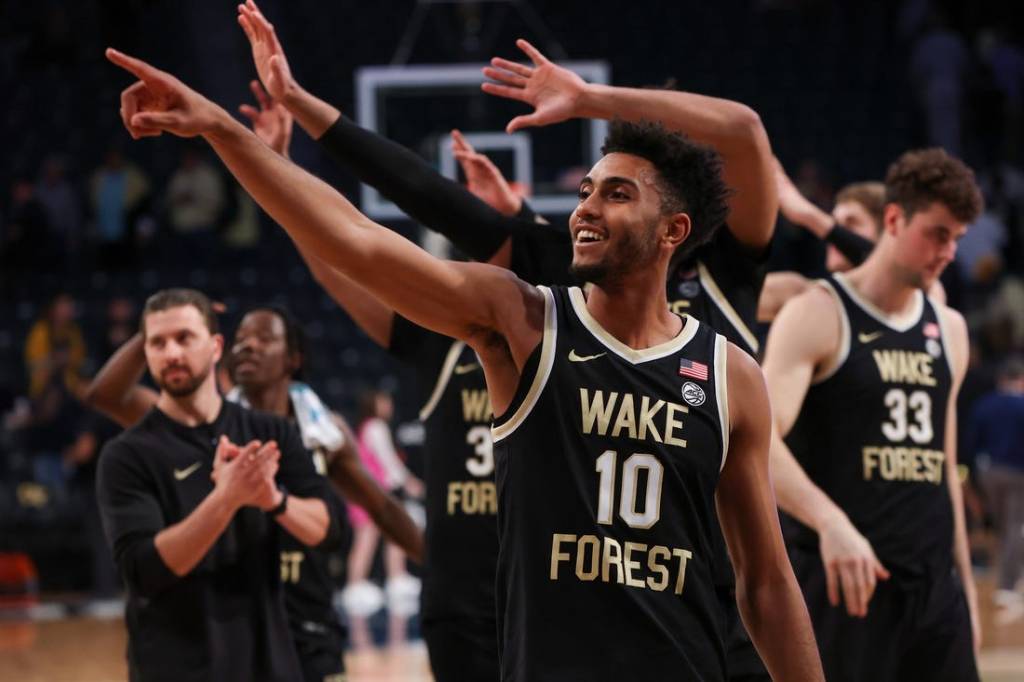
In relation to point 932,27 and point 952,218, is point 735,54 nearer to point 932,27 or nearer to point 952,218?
point 932,27

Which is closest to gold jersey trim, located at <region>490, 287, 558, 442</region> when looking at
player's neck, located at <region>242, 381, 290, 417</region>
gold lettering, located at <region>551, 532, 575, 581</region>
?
gold lettering, located at <region>551, 532, 575, 581</region>

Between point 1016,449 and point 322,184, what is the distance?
11.4 meters

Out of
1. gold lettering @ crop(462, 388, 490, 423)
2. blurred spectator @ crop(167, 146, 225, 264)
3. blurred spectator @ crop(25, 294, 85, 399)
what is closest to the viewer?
gold lettering @ crop(462, 388, 490, 423)

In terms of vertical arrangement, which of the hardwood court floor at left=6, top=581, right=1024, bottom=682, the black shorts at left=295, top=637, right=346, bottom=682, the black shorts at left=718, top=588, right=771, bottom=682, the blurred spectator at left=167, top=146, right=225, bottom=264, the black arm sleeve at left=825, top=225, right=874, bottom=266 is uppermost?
the blurred spectator at left=167, top=146, right=225, bottom=264

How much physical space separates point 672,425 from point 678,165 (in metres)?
0.62

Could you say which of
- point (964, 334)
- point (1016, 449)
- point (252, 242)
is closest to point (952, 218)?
point (964, 334)

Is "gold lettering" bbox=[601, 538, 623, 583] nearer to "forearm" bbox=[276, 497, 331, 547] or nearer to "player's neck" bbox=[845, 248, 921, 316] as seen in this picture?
"forearm" bbox=[276, 497, 331, 547]

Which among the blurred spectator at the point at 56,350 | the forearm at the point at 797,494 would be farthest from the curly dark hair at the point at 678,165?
the blurred spectator at the point at 56,350

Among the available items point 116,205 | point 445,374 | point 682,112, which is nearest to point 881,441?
point 445,374

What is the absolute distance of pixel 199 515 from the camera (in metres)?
4.34

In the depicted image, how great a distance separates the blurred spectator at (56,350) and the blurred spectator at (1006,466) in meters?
8.76

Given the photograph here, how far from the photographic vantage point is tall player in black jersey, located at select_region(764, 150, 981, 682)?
16.2 ft

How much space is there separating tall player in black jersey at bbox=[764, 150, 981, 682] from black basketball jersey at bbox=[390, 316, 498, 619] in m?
1.00

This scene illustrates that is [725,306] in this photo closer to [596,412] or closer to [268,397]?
[596,412]
